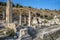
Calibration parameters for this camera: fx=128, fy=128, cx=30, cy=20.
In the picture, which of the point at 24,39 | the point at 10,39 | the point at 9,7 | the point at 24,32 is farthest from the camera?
the point at 9,7

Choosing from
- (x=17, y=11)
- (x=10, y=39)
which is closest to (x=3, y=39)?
(x=10, y=39)

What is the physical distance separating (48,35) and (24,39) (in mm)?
1848

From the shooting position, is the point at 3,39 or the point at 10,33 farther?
the point at 10,33

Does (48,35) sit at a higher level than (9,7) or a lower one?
lower

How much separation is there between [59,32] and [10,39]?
15.9ft

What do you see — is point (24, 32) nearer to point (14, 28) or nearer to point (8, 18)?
point (14, 28)

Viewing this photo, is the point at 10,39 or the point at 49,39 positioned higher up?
the point at 49,39

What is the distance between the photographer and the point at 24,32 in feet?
33.3

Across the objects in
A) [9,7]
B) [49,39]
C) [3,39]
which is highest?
[9,7]

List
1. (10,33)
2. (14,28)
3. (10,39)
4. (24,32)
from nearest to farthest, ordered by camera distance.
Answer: (24,32) → (10,39) → (10,33) → (14,28)

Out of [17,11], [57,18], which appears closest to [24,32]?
[57,18]

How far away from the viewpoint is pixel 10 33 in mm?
14586

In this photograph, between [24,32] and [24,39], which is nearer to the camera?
[24,39]

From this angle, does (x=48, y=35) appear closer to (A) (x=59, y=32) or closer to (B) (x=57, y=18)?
(A) (x=59, y=32)
